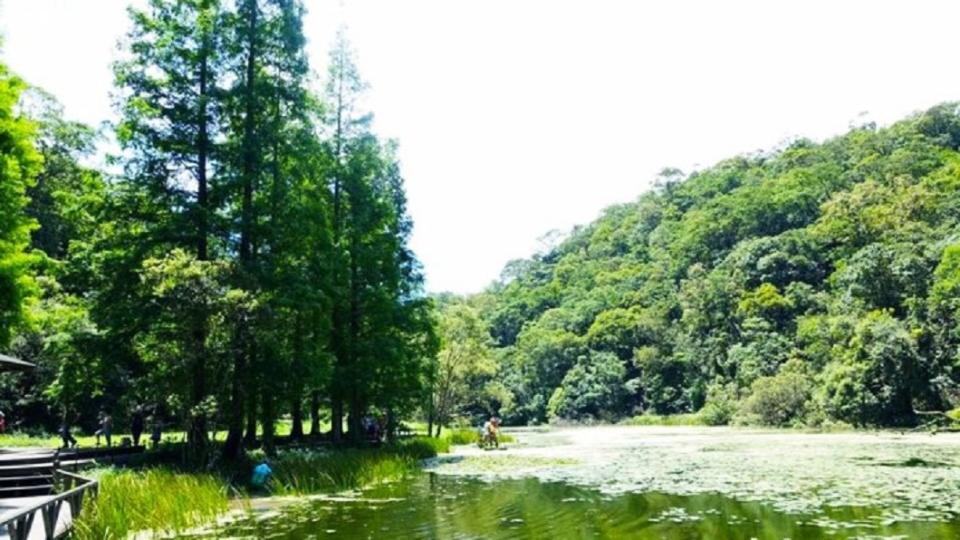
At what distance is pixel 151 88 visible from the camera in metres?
22.3

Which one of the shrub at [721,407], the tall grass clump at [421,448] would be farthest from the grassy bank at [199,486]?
the shrub at [721,407]

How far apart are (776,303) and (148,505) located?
76502 millimetres

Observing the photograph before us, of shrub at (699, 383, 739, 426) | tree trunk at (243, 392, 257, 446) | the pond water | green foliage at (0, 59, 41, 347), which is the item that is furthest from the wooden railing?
shrub at (699, 383, 739, 426)

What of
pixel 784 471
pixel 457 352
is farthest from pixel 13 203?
pixel 457 352

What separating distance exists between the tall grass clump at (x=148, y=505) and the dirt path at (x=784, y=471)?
951 centimetres

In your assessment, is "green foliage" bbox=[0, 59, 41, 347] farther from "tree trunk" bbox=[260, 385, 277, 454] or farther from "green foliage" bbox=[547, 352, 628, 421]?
"green foliage" bbox=[547, 352, 628, 421]

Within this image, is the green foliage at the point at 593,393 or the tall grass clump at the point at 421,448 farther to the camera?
the green foliage at the point at 593,393

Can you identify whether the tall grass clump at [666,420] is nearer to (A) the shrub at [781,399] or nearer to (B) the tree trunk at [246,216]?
(A) the shrub at [781,399]

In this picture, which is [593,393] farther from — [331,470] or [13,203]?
→ [13,203]

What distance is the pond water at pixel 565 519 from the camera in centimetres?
1215

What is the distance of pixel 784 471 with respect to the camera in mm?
A: 21156

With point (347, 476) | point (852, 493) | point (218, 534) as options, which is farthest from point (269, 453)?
point (852, 493)

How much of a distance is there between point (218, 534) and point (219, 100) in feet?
47.9

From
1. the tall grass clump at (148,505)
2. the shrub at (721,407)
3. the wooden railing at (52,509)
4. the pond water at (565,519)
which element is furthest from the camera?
the shrub at (721,407)
